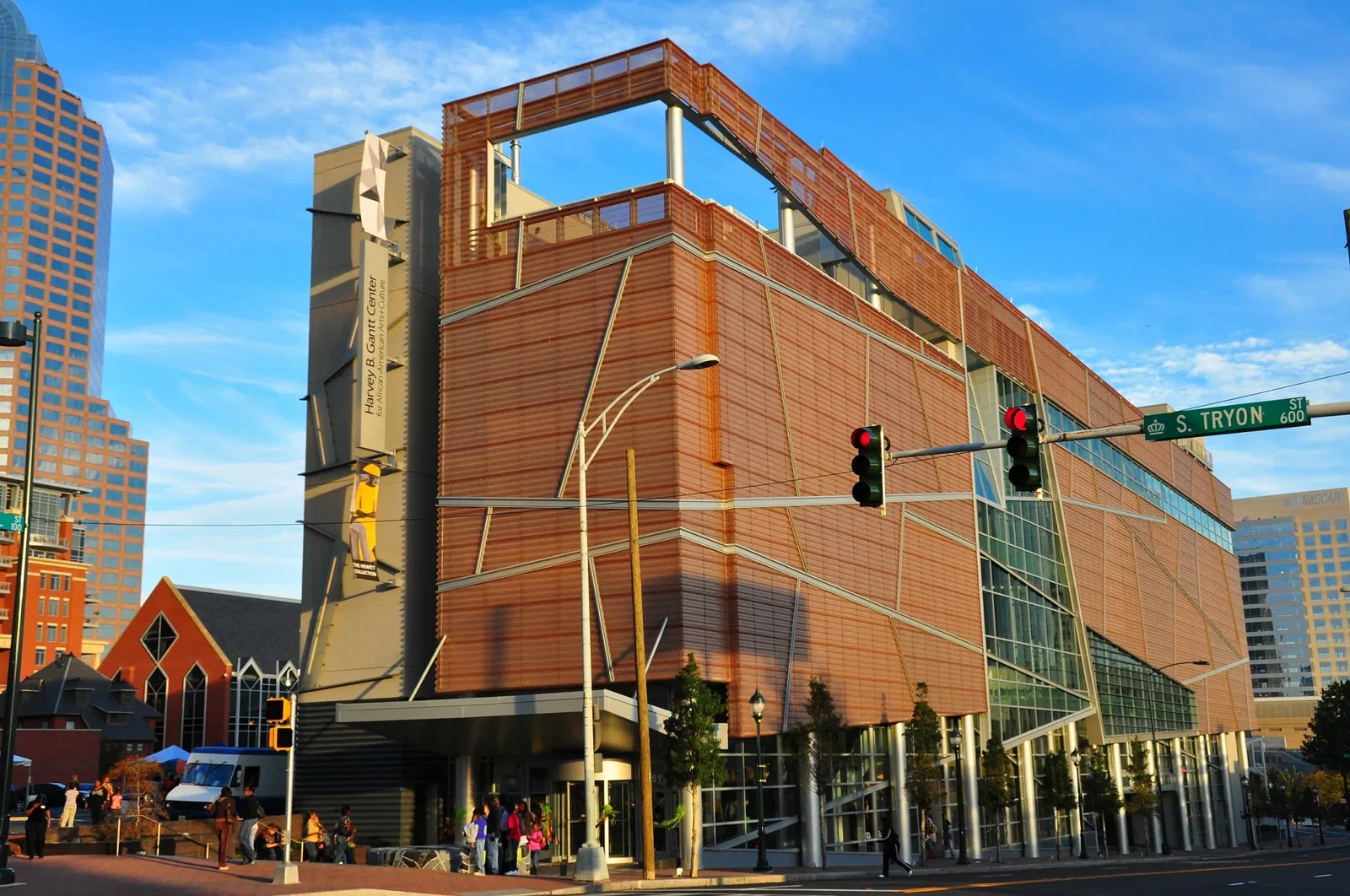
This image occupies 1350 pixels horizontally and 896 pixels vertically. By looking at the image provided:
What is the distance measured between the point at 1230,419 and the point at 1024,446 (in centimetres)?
Answer: 294

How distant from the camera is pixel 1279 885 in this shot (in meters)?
31.0

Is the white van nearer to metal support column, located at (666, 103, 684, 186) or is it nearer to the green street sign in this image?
metal support column, located at (666, 103, 684, 186)

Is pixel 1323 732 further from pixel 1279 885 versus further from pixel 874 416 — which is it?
pixel 1279 885

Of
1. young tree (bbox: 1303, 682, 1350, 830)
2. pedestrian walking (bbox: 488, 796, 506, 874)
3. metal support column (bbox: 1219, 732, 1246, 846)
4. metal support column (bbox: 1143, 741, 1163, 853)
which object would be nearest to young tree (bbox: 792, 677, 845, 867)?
pedestrian walking (bbox: 488, 796, 506, 874)

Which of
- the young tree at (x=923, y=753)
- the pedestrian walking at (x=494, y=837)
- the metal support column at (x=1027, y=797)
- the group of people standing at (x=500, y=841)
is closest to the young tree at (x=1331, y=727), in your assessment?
the metal support column at (x=1027, y=797)

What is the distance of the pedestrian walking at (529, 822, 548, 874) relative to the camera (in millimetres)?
35156

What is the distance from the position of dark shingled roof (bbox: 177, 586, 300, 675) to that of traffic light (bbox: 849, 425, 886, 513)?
71918mm

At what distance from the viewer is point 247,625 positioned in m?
90.6

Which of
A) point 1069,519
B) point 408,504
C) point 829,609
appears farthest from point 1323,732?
point 408,504

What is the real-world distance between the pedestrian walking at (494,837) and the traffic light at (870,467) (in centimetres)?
1782

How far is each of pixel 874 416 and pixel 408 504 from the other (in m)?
17.2

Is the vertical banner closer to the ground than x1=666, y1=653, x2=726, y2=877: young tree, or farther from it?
farther from it

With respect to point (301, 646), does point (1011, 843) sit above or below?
below

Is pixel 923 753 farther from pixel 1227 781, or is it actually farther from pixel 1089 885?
pixel 1227 781
